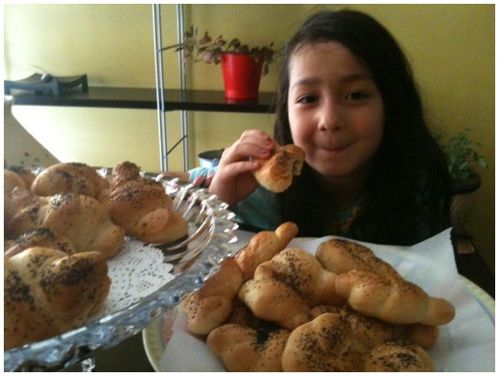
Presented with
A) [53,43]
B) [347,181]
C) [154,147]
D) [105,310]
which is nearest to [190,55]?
[154,147]

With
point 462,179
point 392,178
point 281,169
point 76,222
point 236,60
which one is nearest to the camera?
point 76,222

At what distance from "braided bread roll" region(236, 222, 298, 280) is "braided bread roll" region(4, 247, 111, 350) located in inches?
5.8

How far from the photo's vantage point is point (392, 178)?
859mm

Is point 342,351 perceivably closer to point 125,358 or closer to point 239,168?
point 125,358

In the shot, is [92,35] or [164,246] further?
[92,35]

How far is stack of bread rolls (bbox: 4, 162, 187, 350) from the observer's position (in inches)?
11.2

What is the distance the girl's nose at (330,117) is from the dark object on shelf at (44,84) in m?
0.92

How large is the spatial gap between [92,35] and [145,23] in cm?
18

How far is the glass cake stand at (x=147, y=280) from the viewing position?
0.25 metres

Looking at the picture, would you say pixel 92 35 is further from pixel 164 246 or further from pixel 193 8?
pixel 164 246

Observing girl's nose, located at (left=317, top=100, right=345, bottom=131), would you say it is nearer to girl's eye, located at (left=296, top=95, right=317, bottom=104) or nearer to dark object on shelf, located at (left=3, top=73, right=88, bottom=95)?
girl's eye, located at (left=296, top=95, right=317, bottom=104)

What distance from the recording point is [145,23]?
138 cm

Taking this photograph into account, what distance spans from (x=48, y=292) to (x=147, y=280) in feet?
0.32

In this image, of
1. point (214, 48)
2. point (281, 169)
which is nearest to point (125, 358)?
point (281, 169)
